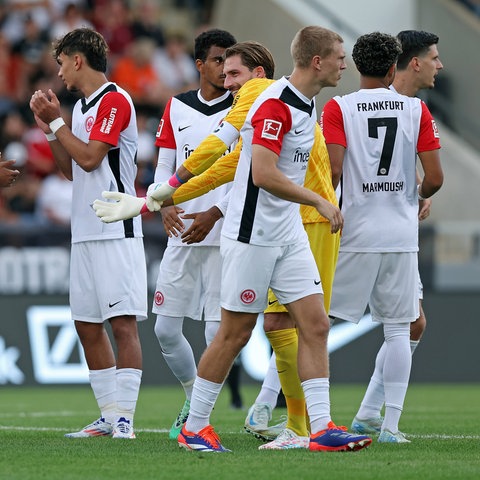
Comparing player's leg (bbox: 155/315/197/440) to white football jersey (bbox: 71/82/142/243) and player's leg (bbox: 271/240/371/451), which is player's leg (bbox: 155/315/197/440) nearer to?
white football jersey (bbox: 71/82/142/243)

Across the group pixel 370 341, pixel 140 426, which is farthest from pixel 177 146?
pixel 370 341

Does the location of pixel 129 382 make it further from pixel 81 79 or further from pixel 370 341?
pixel 370 341

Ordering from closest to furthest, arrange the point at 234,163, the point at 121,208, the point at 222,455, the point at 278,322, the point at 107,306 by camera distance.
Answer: the point at 222,455
the point at 121,208
the point at 234,163
the point at 278,322
the point at 107,306

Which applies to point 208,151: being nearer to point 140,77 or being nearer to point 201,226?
point 201,226

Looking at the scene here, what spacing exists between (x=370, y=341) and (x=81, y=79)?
23.7 ft

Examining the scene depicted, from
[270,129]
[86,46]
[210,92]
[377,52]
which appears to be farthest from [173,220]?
[377,52]

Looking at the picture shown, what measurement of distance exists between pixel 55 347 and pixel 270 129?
26.2ft

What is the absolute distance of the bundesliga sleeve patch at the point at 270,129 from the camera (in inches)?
254

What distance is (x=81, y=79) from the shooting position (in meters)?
7.82

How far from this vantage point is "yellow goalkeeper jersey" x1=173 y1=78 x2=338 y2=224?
6730mm

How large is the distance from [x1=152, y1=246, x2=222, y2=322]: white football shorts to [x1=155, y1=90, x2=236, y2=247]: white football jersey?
8 centimetres

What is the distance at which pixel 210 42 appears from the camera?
26.6ft

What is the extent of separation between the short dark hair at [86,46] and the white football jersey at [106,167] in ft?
0.53

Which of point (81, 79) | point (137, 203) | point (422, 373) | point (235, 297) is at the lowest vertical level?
point (422, 373)
